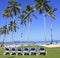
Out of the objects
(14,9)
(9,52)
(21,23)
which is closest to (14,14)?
(14,9)

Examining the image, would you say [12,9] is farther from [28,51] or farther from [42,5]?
[28,51]

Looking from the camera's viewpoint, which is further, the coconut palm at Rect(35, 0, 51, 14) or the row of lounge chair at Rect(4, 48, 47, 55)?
the coconut palm at Rect(35, 0, 51, 14)

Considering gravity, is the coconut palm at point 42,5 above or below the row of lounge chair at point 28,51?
above

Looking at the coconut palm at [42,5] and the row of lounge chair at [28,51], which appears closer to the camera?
the row of lounge chair at [28,51]

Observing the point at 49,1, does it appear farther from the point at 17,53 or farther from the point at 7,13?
the point at 17,53

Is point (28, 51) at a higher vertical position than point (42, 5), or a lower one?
lower

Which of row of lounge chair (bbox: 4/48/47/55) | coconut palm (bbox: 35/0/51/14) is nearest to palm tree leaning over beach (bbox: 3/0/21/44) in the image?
coconut palm (bbox: 35/0/51/14)

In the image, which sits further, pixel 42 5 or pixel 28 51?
pixel 42 5

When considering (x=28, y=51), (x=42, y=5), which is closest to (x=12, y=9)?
(x=42, y=5)

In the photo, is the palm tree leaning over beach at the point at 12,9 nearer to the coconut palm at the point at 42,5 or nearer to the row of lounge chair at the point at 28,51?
the coconut palm at the point at 42,5

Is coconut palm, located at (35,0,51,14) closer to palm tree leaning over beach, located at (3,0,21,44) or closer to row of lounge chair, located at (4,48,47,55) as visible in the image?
palm tree leaning over beach, located at (3,0,21,44)

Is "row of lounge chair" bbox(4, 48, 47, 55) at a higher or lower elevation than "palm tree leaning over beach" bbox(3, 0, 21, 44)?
lower

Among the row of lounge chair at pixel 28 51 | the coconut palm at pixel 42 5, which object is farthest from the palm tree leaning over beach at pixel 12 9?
the row of lounge chair at pixel 28 51

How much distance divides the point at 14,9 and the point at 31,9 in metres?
6.43
